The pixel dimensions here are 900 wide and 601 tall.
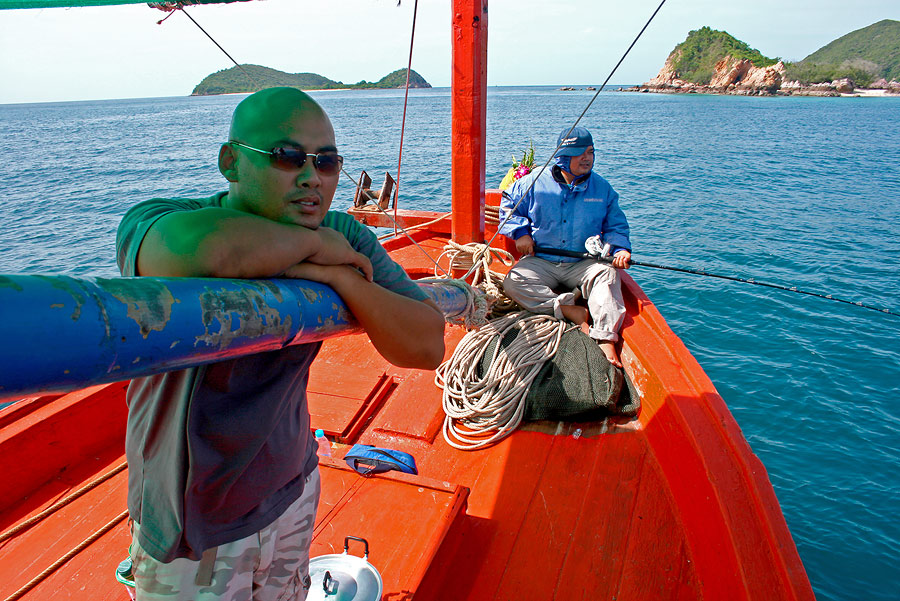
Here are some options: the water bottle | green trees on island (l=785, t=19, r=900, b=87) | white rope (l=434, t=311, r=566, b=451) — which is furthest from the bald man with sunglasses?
green trees on island (l=785, t=19, r=900, b=87)

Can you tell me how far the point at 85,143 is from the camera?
36625 millimetres

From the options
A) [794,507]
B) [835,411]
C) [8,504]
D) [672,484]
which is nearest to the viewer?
[8,504]

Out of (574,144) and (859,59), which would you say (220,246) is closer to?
(574,144)

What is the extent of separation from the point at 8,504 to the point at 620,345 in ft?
11.0

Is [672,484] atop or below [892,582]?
atop

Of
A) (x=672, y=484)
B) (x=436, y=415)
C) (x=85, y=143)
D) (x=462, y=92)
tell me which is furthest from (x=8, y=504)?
(x=85, y=143)

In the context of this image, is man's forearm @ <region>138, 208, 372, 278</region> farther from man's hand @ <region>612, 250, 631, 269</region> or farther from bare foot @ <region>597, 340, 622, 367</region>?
man's hand @ <region>612, 250, 631, 269</region>

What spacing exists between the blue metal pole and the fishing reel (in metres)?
3.30

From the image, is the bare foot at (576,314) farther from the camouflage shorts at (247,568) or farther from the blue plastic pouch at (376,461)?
the camouflage shorts at (247,568)

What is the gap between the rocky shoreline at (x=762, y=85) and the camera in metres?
90.6

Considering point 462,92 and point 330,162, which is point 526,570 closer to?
point 330,162

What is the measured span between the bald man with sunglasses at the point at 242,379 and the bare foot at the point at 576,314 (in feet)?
9.57

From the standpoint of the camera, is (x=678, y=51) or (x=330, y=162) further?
(x=678, y=51)

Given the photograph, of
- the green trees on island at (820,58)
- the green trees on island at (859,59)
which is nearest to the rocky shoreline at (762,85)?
the green trees on island at (820,58)
